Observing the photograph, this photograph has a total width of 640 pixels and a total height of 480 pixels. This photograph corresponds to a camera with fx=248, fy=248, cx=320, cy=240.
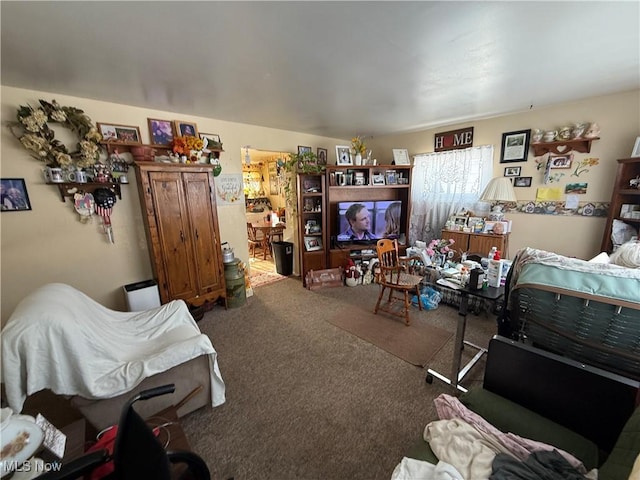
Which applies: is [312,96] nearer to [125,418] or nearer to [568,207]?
[125,418]

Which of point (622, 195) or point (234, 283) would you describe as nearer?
point (622, 195)

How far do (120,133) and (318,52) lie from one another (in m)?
2.19

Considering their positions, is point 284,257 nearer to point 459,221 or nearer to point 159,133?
point 159,133

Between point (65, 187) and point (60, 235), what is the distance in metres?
0.45

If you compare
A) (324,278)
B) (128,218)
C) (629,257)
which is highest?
(128,218)

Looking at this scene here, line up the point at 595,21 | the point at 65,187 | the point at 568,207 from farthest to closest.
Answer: the point at 568,207 < the point at 65,187 < the point at 595,21

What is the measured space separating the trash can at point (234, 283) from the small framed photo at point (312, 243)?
43.7 inches

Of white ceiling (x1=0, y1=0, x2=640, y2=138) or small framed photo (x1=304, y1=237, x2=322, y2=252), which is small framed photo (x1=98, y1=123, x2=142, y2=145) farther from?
small framed photo (x1=304, y1=237, x2=322, y2=252)

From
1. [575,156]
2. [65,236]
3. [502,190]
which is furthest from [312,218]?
[575,156]

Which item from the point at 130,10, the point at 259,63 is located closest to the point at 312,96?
the point at 259,63

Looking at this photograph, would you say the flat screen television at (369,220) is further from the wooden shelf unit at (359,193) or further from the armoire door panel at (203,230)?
the armoire door panel at (203,230)

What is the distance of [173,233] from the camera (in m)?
2.64

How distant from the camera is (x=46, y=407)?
183 centimetres

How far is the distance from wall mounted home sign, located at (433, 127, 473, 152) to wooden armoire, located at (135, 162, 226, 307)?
3.41m
